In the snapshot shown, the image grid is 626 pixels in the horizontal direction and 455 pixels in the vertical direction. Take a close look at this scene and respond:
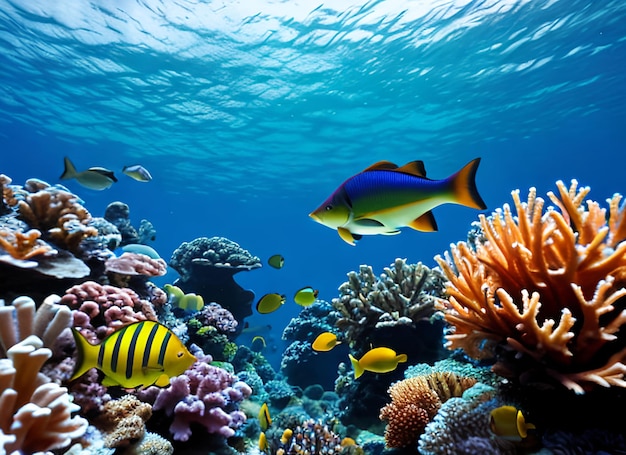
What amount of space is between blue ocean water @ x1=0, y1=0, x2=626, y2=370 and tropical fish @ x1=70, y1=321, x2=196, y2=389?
40.0 ft

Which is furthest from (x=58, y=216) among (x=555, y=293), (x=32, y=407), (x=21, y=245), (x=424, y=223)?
(x=555, y=293)

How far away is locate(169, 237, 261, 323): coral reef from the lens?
10234 mm

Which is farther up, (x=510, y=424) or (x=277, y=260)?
(x=277, y=260)

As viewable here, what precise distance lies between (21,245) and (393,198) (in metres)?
4.08

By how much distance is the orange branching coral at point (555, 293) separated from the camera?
213 centimetres

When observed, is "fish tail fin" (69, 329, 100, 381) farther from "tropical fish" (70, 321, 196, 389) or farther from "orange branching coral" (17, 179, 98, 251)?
"orange branching coral" (17, 179, 98, 251)

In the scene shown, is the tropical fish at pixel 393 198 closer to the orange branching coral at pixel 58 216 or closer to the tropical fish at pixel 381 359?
the tropical fish at pixel 381 359

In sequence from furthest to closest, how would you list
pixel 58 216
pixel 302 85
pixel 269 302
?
1. pixel 302 85
2. pixel 269 302
3. pixel 58 216

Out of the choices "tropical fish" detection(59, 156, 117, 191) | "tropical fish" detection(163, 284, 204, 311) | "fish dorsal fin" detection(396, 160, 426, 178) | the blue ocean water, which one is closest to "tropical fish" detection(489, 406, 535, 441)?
"fish dorsal fin" detection(396, 160, 426, 178)

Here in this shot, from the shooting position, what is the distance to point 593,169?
160 feet

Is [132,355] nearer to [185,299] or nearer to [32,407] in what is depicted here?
[32,407]

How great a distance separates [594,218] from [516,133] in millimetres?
33446

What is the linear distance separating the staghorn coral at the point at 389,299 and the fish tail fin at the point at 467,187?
370cm

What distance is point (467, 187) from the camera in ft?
6.64
